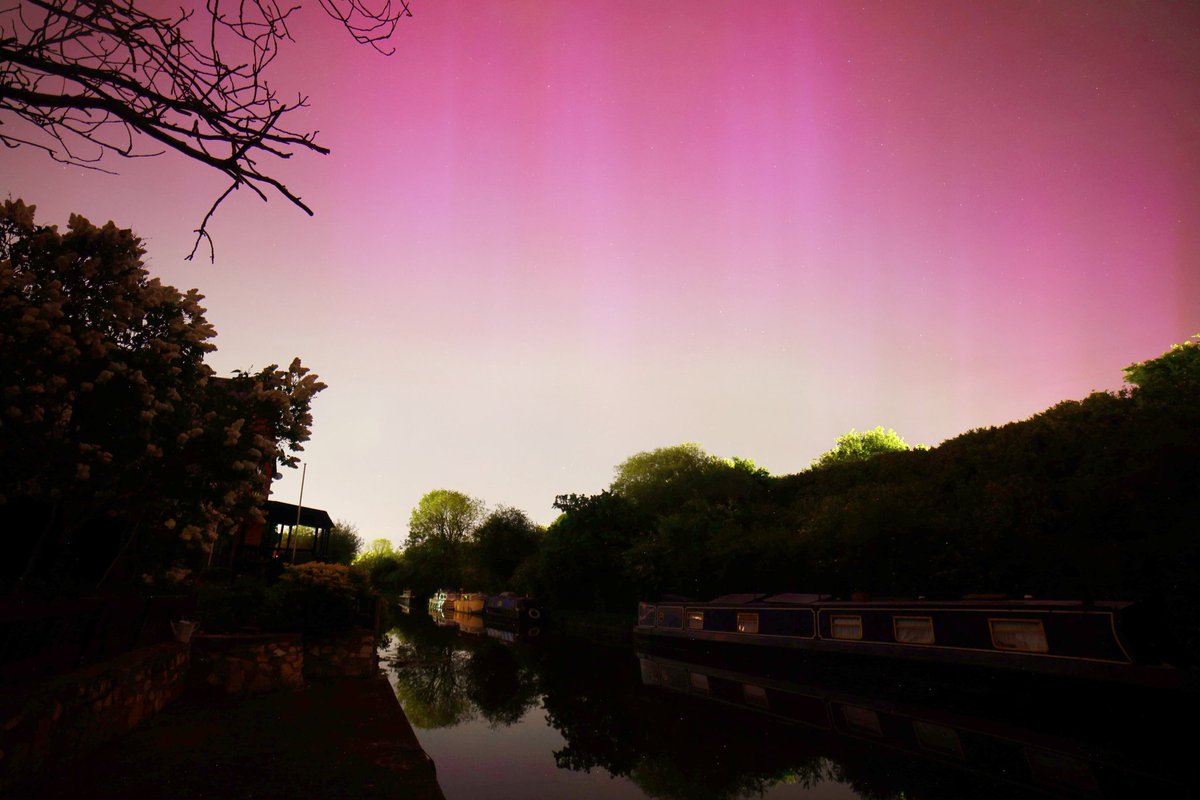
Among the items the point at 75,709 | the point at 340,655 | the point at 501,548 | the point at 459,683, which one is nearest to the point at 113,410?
the point at 75,709

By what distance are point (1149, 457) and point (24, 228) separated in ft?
85.0

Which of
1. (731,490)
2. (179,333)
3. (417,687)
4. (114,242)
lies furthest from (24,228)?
(731,490)

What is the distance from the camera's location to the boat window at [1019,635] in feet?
36.8

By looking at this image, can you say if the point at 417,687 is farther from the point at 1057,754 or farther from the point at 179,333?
the point at 1057,754

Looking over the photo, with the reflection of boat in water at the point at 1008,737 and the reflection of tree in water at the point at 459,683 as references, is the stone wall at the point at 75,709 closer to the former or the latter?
the reflection of tree in water at the point at 459,683

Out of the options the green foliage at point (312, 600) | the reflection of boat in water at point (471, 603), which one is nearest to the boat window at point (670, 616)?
the green foliage at point (312, 600)

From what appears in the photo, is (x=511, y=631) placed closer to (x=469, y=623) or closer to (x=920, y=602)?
(x=469, y=623)

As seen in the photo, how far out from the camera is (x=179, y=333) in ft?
27.7

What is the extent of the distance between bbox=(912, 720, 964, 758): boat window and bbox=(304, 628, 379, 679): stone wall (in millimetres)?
10201

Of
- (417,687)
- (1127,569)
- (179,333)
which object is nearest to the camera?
(179,333)

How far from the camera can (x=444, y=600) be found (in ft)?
170

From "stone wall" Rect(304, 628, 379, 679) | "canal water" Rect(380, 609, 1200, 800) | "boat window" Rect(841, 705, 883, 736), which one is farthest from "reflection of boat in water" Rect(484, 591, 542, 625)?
"boat window" Rect(841, 705, 883, 736)

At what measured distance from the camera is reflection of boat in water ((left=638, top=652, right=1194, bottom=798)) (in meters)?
7.58

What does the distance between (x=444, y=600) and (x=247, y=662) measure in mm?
45594
